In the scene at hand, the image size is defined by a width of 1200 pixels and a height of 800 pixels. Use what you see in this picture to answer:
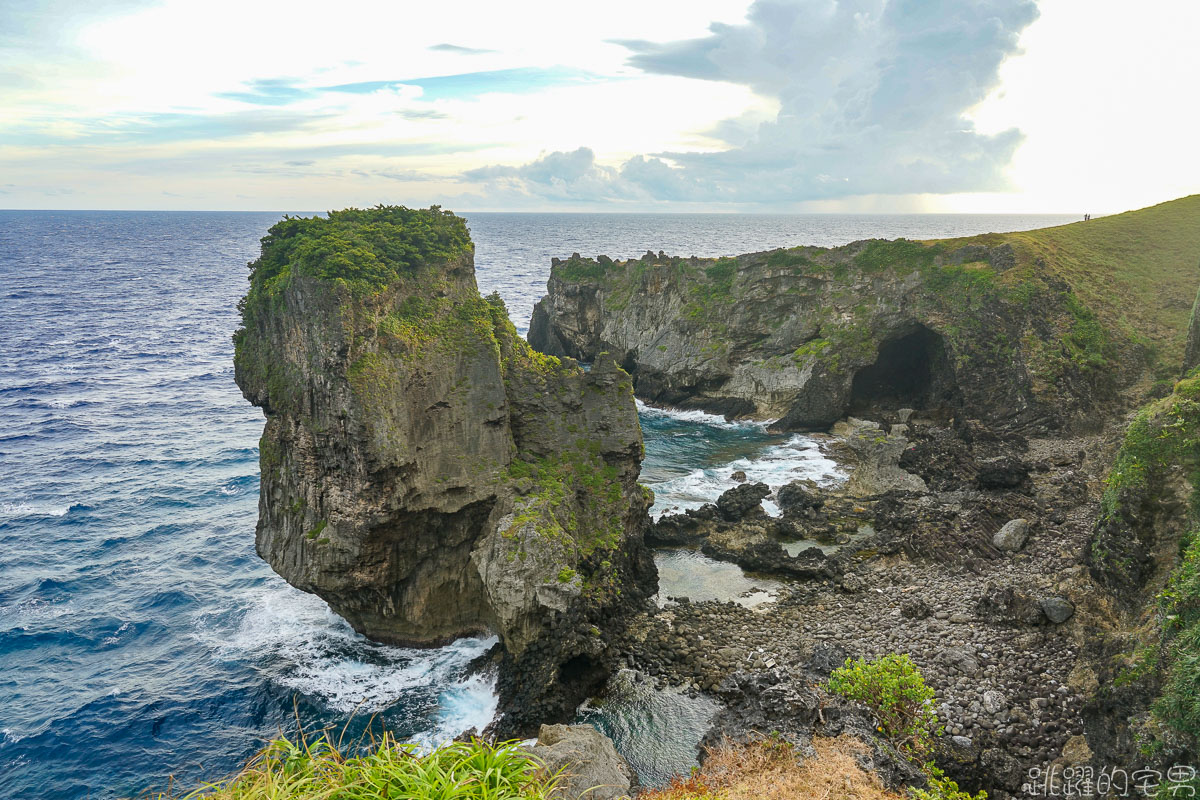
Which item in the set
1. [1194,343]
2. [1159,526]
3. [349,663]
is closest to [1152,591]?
[1159,526]

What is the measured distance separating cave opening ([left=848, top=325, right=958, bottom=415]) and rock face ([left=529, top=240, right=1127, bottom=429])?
13 centimetres

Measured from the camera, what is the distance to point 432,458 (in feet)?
93.1

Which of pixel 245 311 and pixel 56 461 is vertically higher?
pixel 245 311

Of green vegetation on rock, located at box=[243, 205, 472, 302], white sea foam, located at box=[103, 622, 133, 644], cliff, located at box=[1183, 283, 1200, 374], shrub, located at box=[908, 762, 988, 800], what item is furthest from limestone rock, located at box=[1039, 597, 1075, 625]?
white sea foam, located at box=[103, 622, 133, 644]

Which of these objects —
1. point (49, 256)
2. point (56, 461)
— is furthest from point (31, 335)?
point (49, 256)

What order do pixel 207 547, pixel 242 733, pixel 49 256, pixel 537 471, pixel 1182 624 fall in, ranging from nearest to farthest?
pixel 1182 624 → pixel 242 733 → pixel 537 471 → pixel 207 547 → pixel 49 256

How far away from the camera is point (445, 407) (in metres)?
29.1

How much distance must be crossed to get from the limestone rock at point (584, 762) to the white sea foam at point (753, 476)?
23.5 m

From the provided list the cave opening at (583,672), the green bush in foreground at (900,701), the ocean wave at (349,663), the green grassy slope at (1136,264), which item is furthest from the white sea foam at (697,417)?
the green bush in foreground at (900,701)

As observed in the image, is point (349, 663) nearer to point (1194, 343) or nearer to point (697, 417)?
point (697, 417)

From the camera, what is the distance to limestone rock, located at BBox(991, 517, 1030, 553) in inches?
1310

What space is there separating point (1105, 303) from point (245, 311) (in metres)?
63.9

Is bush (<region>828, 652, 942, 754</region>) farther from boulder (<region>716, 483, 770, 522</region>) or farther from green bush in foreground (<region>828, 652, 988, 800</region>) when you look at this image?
boulder (<region>716, 483, 770, 522</region>)

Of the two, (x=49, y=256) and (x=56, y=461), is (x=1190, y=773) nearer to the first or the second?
(x=56, y=461)
